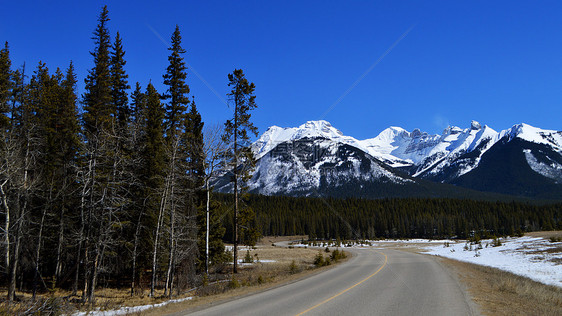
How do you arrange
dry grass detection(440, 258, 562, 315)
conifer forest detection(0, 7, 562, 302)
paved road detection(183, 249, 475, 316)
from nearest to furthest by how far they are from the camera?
paved road detection(183, 249, 475, 316), dry grass detection(440, 258, 562, 315), conifer forest detection(0, 7, 562, 302)

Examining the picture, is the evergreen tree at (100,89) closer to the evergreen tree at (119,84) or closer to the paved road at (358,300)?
the evergreen tree at (119,84)

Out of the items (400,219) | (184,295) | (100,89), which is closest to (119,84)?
(100,89)

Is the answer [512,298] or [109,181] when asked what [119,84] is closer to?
[109,181]

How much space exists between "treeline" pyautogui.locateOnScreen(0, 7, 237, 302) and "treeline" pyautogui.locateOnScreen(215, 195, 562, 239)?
98064 millimetres

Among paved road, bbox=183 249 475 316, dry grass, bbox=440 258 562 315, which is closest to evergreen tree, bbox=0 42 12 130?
paved road, bbox=183 249 475 316

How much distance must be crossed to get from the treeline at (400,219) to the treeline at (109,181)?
9806 cm

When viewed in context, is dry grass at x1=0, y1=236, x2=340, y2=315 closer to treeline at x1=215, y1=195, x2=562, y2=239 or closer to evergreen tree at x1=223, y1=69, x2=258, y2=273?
evergreen tree at x1=223, y1=69, x2=258, y2=273

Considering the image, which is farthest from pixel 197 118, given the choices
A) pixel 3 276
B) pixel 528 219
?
pixel 528 219

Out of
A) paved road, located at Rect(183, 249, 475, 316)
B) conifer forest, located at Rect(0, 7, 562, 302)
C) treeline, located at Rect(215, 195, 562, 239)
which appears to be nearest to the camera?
paved road, located at Rect(183, 249, 475, 316)

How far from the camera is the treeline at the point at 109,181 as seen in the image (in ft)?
82.9

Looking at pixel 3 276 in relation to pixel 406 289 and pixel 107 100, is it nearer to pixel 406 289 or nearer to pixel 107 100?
pixel 107 100

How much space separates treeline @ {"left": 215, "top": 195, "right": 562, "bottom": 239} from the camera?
135250mm

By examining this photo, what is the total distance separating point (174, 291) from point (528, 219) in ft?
504

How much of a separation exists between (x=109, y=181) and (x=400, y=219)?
5264 inches
